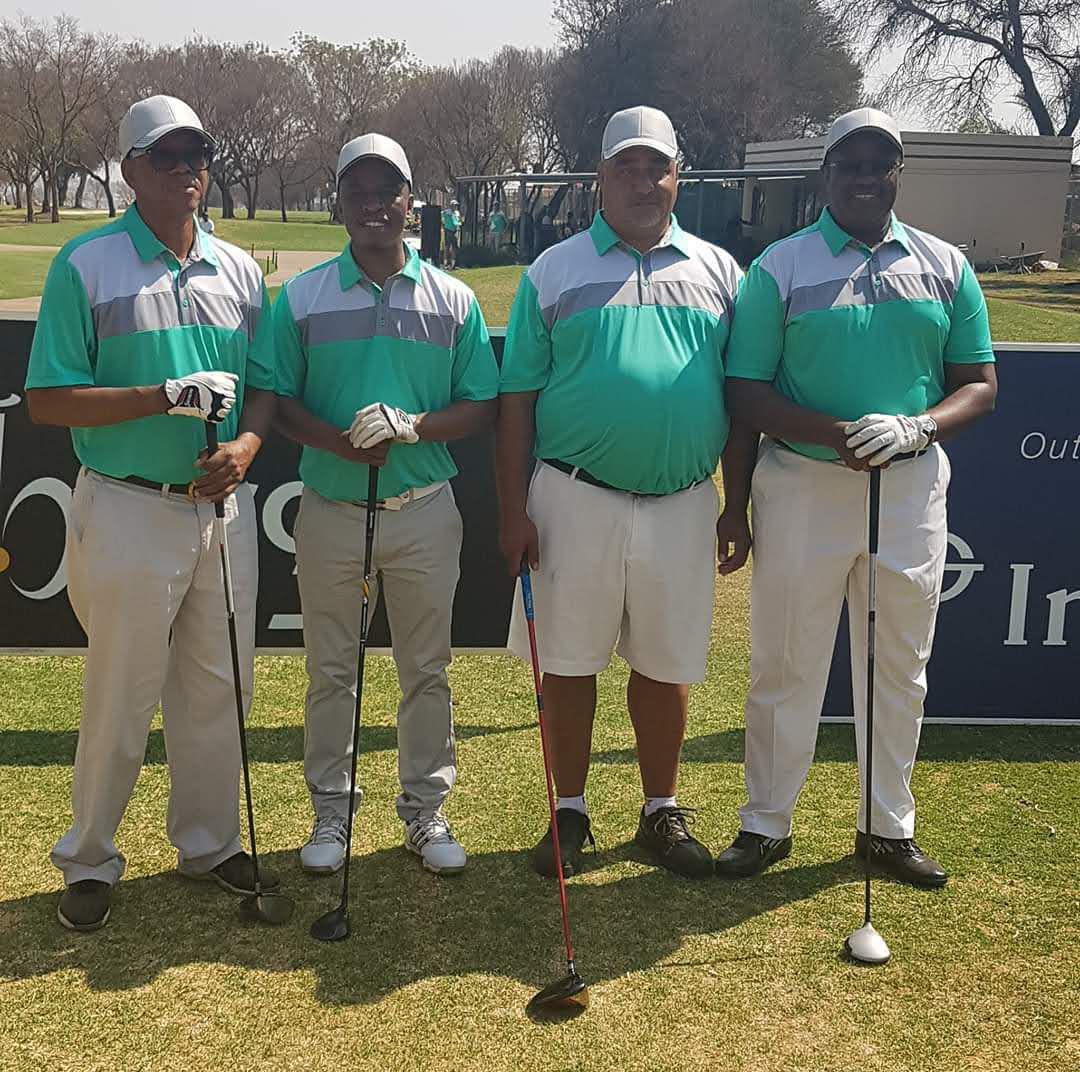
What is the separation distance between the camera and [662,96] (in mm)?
61062

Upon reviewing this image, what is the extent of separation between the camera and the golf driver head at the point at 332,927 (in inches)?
143

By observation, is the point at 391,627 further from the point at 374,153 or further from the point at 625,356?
the point at 374,153

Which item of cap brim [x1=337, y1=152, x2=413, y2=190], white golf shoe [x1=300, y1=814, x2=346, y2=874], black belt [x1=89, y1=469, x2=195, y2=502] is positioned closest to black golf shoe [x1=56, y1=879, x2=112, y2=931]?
white golf shoe [x1=300, y1=814, x2=346, y2=874]

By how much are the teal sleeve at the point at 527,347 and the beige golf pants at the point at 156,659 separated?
0.88 meters

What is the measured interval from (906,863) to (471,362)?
82.2 inches

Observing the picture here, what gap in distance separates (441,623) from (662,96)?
201ft

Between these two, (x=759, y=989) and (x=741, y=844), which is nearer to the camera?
(x=759, y=989)

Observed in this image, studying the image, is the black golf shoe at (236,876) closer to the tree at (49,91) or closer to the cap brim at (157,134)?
the cap brim at (157,134)

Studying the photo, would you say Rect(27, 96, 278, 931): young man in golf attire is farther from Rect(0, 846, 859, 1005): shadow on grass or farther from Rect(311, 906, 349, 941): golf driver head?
Rect(311, 906, 349, 941): golf driver head

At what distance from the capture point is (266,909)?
3703mm

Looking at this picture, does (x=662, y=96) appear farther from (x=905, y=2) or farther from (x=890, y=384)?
(x=890, y=384)

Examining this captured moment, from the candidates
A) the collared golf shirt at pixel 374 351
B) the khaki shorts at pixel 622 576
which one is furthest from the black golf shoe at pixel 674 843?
the collared golf shirt at pixel 374 351

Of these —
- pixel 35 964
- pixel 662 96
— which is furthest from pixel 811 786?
pixel 662 96

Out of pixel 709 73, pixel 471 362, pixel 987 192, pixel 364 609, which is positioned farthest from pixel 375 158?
pixel 709 73
